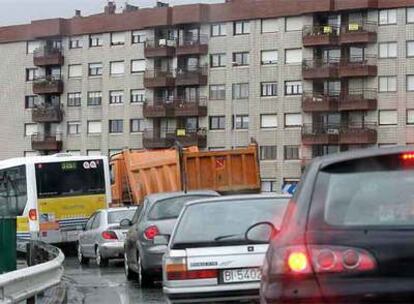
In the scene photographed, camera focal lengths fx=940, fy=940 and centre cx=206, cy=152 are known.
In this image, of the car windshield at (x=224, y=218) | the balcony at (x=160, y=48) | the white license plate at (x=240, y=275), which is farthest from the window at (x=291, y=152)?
the white license plate at (x=240, y=275)

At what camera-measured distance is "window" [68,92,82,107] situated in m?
87.0

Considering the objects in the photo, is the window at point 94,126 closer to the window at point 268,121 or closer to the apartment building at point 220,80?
the apartment building at point 220,80

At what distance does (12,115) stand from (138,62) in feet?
50.5

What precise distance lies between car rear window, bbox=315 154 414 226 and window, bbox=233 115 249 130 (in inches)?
2892

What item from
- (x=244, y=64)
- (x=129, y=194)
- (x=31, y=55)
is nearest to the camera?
(x=129, y=194)

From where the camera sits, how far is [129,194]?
101ft

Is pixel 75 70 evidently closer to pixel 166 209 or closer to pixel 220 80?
pixel 220 80

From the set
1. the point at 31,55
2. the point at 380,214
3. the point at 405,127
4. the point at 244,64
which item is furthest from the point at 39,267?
the point at 31,55

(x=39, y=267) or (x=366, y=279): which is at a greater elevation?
(x=366, y=279)

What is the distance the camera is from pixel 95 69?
86.5 metres

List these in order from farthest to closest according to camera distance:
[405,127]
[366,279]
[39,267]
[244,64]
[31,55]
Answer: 1. [31,55]
2. [244,64]
3. [405,127]
4. [39,267]
5. [366,279]

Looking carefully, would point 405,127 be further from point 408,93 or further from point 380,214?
point 380,214

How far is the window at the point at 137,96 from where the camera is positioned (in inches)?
3270

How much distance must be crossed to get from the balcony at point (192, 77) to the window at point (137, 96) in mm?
4682
